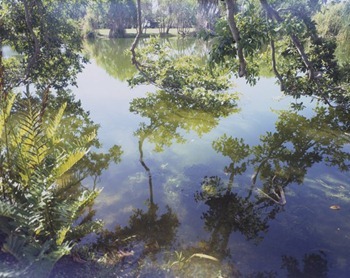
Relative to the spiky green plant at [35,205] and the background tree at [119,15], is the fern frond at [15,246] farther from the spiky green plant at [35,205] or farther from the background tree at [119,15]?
the background tree at [119,15]

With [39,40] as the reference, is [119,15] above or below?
above

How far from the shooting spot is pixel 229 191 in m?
5.52

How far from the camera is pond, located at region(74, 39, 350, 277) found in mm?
3932

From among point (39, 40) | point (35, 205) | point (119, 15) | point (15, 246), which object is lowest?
point (15, 246)

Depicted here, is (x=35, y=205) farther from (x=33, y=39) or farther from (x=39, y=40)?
(x=39, y=40)

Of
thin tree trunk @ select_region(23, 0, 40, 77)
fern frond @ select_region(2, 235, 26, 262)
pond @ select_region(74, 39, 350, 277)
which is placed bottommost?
pond @ select_region(74, 39, 350, 277)

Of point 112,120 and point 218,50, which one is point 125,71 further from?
point 218,50

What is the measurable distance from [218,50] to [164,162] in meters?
3.15

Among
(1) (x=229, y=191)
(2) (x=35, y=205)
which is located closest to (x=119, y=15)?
(1) (x=229, y=191)

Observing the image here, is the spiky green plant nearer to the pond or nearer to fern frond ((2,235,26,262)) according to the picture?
fern frond ((2,235,26,262))

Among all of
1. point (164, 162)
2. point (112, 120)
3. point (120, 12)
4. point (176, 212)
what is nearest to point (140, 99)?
point (112, 120)

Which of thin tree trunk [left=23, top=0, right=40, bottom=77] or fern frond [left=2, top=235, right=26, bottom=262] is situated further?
thin tree trunk [left=23, top=0, right=40, bottom=77]

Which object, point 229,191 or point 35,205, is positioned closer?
point 35,205

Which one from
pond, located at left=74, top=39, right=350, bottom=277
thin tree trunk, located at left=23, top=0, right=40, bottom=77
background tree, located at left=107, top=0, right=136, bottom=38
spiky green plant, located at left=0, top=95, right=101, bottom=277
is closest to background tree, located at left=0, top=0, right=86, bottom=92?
thin tree trunk, located at left=23, top=0, right=40, bottom=77
